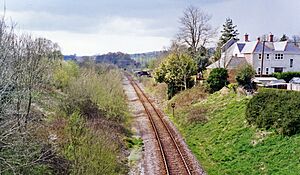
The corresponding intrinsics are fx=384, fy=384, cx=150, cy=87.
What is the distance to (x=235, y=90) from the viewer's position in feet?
127

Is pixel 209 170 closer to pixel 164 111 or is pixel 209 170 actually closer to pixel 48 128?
pixel 48 128

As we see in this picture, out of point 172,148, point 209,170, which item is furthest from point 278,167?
point 172,148

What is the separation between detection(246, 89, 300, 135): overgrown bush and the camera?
22047 mm

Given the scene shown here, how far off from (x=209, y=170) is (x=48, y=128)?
30.2 ft

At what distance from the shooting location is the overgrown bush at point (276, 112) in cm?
2205

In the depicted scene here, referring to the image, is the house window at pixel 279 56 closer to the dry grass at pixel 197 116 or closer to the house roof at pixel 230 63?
the house roof at pixel 230 63

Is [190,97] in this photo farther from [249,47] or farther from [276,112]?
[276,112]

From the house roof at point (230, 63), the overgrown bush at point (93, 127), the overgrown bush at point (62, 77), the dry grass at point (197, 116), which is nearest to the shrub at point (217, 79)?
the dry grass at point (197, 116)

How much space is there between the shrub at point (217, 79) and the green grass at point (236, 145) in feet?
26.5

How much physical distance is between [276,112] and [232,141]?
3.57m

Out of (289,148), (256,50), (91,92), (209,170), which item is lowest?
(209,170)

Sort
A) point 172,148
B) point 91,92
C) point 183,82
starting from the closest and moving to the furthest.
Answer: point 172,148 < point 91,92 < point 183,82

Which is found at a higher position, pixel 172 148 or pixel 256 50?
pixel 256 50

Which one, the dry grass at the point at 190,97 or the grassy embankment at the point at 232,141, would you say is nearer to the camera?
the grassy embankment at the point at 232,141
